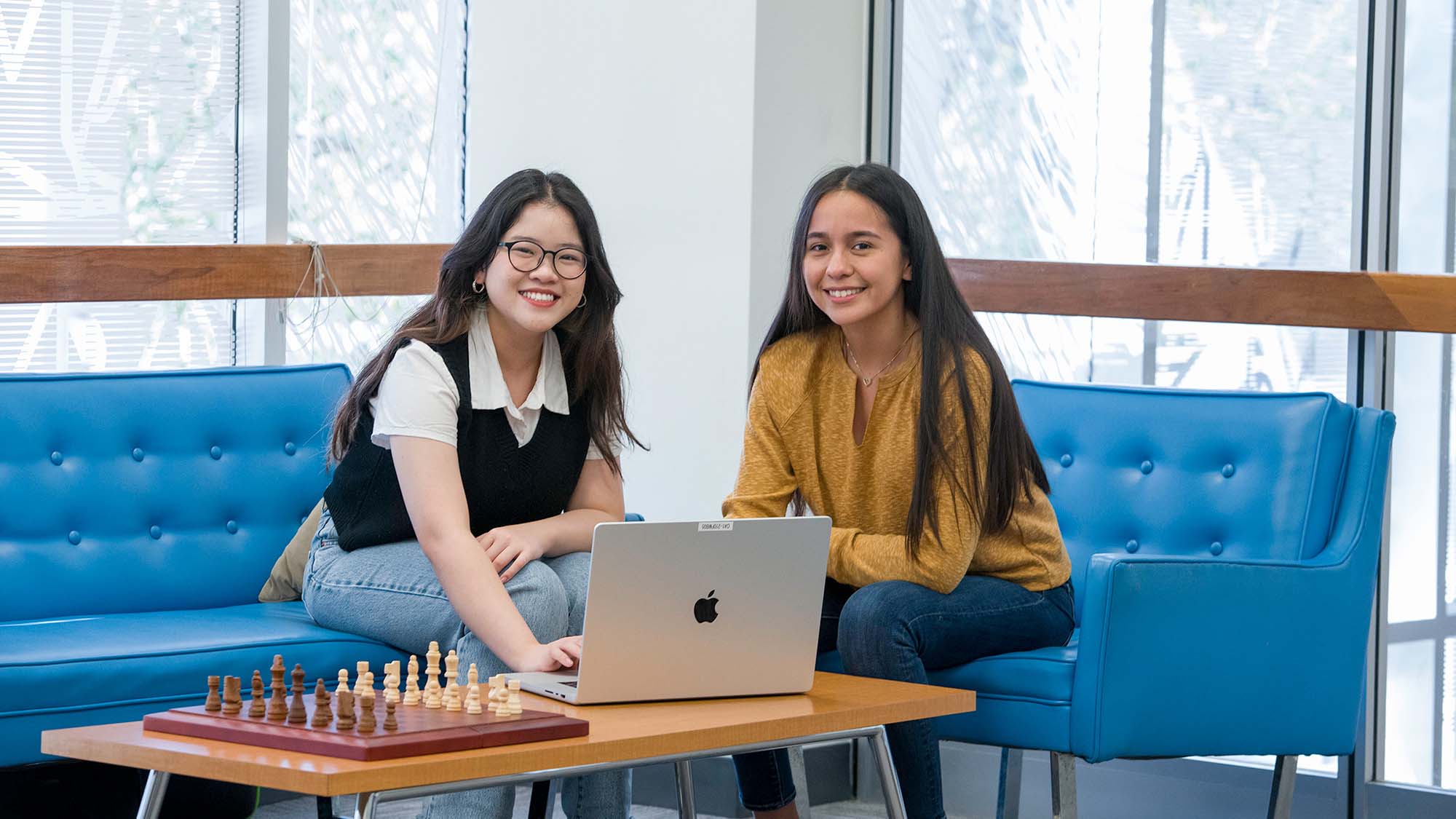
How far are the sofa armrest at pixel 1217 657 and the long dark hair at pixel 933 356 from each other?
0.62 feet

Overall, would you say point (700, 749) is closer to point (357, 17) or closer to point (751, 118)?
point (751, 118)

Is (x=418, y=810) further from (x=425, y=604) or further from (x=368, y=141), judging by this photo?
(x=368, y=141)

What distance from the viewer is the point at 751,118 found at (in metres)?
3.19

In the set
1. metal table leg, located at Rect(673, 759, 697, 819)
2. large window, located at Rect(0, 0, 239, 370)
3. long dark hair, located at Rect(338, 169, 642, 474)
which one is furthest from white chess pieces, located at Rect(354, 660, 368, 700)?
large window, located at Rect(0, 0, 239, 370)

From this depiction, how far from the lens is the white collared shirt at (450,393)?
2275mm

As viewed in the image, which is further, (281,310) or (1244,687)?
(281,310)

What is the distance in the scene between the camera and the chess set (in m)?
1.51

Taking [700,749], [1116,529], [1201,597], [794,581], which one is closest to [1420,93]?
[1116,529]

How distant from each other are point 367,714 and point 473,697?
0.15 metres

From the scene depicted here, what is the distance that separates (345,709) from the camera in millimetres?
1578

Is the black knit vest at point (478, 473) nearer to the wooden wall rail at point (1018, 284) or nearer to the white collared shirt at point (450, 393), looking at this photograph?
the white collared shirt at point (450, 393)

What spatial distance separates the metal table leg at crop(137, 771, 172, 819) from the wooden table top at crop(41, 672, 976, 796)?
0.13 ft

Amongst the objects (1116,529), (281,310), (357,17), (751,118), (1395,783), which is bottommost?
(1395,783)

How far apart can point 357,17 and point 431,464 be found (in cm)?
181
